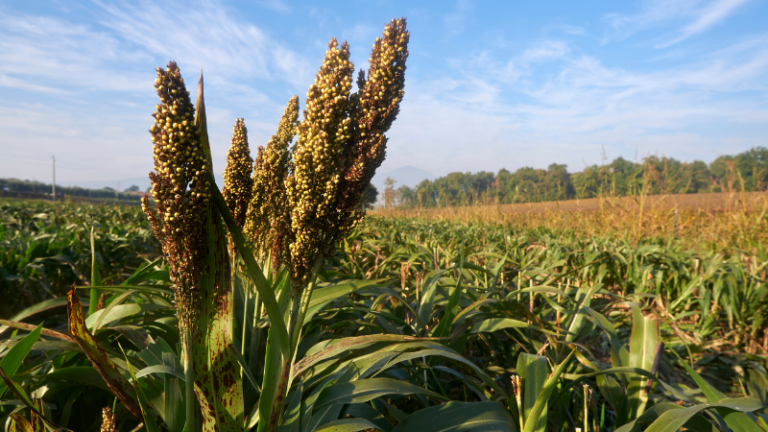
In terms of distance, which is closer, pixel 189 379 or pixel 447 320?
pixel 189 379

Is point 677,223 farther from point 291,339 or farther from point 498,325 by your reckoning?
point 291,339

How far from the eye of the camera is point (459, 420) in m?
1.27

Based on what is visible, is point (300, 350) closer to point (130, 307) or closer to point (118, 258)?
point (130, 307)

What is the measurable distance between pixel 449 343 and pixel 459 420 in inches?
28.9

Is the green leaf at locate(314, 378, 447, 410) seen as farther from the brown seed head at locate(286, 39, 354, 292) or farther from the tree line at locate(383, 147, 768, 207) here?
the tree line at locate(383, 147, 768, 207)

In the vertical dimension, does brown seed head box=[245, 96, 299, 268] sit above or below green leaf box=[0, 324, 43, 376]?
above

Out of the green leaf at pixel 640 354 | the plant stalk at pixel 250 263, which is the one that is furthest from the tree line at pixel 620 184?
the plant stalk at pixel 250 263

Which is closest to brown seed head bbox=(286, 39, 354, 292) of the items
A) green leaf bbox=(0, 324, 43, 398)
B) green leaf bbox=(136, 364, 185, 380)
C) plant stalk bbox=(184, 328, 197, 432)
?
plant stalk bbox=(184, 328, 197, 432)

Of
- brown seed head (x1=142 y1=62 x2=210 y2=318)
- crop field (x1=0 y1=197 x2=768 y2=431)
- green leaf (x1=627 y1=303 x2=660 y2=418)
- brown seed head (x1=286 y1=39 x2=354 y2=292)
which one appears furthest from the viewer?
green leaf (x1=627 y1=303 x2=660 y2=418)

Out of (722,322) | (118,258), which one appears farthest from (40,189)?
(722,322)

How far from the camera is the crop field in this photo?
1.40m

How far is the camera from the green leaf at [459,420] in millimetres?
1248

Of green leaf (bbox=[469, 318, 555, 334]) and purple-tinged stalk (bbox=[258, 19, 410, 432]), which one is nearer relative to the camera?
purple-tinged stalk (bbox=[258, 19, 410, 432])

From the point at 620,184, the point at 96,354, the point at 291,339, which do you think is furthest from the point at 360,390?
the point at 620,184
